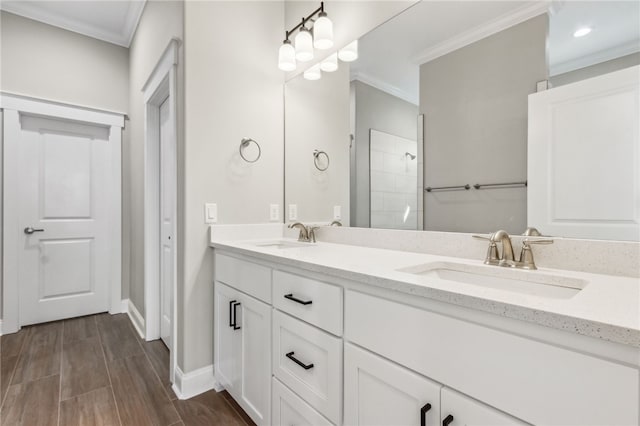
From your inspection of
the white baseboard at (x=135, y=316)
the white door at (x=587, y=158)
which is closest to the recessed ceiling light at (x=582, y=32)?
the white door at (x=587, y=158)

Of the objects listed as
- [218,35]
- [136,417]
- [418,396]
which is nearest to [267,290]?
[418,396]

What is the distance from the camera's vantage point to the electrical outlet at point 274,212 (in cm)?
217

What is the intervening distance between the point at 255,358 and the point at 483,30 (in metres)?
1.73

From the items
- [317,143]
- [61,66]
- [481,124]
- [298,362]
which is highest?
[61,66]

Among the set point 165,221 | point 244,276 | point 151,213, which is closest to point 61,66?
point 151,213

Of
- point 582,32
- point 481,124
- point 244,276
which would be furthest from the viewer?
point 244,276

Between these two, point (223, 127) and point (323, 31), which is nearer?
point (323, 31)

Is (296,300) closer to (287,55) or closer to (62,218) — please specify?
(287,55)

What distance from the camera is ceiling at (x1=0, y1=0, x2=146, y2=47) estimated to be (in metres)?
2.72

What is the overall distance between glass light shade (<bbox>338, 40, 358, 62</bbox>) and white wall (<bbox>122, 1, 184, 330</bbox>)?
0.94m

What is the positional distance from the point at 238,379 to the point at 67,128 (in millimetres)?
3004

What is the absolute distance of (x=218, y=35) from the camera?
191 cm

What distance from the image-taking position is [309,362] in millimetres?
1145

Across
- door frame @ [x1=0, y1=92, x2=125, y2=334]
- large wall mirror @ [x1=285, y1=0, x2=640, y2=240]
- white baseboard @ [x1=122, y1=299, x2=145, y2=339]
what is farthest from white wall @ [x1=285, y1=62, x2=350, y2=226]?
door frame @ [x1=0, y1=92, x2=125, y2=334]
